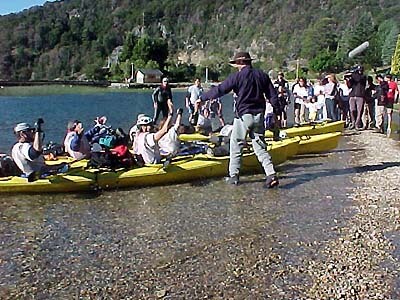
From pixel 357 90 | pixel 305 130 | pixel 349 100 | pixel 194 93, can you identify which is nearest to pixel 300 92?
pixel 349 100

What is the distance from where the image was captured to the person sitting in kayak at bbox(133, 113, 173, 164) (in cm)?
1130

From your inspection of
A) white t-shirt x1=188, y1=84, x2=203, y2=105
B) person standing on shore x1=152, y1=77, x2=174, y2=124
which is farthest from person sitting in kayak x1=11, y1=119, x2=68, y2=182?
white t-shirt x1=188, y1=84, x2=203, y2=105

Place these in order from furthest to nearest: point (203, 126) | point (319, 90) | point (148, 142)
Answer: point (319, 90)
point (203, 126)
point (148, 142)

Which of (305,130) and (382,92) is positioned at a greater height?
(382,92)

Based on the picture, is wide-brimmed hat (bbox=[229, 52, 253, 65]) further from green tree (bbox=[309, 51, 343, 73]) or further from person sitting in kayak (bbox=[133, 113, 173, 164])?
green tree (bbox=[309, 51, 343, 73])

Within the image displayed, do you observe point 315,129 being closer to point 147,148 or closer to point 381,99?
point 381,99

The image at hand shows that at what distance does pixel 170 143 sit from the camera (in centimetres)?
1208

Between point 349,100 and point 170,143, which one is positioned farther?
point 349,100

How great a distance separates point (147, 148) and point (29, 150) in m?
2.43

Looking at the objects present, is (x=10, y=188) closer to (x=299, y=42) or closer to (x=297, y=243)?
(x=297, y=243)

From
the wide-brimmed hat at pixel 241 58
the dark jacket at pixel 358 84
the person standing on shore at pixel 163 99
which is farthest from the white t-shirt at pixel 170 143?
the dark jacket at pixel 358 84

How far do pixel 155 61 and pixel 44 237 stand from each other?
135 metres

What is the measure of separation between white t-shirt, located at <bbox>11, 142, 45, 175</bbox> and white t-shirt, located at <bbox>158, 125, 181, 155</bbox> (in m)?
2.81

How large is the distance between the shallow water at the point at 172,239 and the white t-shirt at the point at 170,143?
47.5 inches
